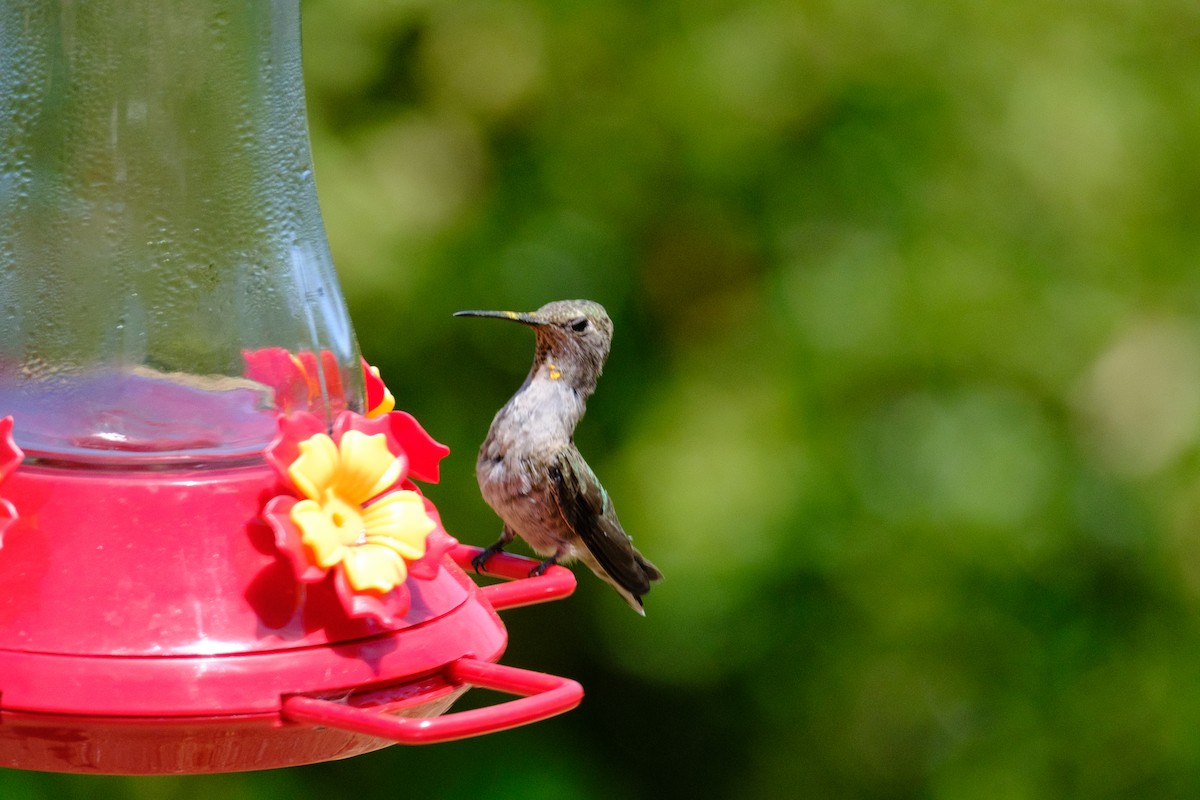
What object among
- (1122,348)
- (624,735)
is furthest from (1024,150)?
(624,735)

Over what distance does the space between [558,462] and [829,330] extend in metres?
1.39

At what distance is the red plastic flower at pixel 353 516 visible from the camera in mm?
2156

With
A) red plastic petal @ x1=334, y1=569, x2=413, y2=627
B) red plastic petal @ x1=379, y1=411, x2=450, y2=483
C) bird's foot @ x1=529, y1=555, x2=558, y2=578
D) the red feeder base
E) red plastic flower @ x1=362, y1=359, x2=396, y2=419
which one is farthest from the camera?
bird's foot @ x1=529, y1=555, x2=558, y2=578

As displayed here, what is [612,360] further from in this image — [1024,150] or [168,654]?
[168,654]

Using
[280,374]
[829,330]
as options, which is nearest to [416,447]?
[280,374]

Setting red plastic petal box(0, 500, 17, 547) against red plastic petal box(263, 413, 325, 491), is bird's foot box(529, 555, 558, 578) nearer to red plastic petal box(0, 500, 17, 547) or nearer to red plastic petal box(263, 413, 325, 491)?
red plastic petal box(263, 413, 325, 491)

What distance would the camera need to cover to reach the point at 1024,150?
523cm

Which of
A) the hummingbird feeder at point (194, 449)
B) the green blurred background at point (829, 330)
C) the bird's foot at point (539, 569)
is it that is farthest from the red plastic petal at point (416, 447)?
the green blurred background at point (829, 330)

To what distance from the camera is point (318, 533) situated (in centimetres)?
217

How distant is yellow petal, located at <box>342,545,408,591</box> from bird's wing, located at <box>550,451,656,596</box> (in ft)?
5.88

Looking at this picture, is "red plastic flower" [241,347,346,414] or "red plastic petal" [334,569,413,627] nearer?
"red plastic petal" [334,569,413,627]

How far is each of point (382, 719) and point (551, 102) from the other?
12.3 feet

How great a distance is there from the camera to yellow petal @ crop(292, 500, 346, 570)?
7.04 ft

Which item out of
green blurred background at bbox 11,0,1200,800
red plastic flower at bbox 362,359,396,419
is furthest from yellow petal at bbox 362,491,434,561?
green blurred background at bbox 11,0,1200,800
